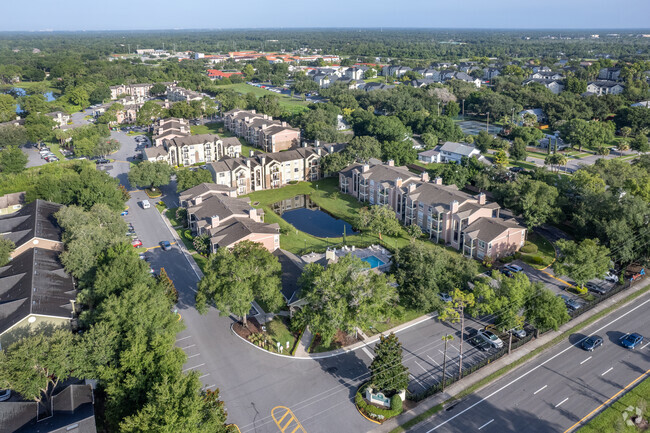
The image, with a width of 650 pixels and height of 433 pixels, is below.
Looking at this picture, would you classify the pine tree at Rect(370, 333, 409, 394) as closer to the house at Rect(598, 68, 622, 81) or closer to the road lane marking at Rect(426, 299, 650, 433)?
the road lane marking at Rect(426, 299, 650, 433)

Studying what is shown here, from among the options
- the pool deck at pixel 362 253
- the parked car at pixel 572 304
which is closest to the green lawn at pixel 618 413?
the parked car at pixel 572 304

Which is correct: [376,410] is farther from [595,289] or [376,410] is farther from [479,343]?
[595,289]

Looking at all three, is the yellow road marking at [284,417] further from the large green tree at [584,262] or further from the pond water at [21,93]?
the pond water at [21,93]

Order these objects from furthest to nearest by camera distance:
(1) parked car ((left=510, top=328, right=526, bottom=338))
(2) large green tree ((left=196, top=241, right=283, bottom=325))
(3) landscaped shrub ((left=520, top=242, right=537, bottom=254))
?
(3) landscaped shrub ((left=520, top=242, right=537, bottom=254))
(1) parked car ((left=510, top=328, right=526, bottom=338))
(2) large green tree ((left=196, top=241, right=283, bottom=325))

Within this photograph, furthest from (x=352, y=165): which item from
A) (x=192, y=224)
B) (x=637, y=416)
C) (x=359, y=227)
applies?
(x=637, y=416)

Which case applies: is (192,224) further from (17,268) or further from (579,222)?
(579,222)

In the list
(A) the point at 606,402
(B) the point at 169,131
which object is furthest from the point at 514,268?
(B) the point at 169,131

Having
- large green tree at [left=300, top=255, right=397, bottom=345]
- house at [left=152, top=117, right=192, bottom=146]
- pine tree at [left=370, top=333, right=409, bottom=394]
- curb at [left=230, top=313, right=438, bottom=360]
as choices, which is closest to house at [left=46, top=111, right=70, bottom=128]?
house at [left=152, top=117, right=192, bottom=146]
